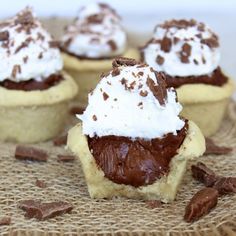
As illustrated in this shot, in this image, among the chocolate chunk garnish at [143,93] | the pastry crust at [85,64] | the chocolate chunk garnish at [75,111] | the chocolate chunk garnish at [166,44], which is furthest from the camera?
the pastry crust at [85,64]

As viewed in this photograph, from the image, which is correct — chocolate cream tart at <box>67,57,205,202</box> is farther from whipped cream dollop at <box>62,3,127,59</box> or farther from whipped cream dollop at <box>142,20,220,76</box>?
whipped cream dollop at <box>62,3,127,59</box>

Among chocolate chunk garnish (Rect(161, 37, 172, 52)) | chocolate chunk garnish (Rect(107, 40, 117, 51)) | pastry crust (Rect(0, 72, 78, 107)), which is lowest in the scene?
chocolate chunk garnish (Rect(107, 40, 117, 51))

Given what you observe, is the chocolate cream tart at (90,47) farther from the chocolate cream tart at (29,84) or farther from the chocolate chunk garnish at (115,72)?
the chocolate chunk garnish at (115,72)

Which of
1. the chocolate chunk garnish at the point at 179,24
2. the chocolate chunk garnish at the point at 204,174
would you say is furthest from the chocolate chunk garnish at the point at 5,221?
the chocolate chunk garnish at the point at 179,24

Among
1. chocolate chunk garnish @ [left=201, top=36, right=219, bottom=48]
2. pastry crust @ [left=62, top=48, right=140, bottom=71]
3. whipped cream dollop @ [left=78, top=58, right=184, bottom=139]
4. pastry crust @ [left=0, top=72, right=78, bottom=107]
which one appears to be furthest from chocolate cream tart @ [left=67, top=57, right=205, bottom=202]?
pastry crust @ [left=62, top=48, right=140, bottom=71]

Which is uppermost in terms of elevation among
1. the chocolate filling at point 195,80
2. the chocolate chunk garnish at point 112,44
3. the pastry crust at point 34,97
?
the chocolate filling at point 195,80

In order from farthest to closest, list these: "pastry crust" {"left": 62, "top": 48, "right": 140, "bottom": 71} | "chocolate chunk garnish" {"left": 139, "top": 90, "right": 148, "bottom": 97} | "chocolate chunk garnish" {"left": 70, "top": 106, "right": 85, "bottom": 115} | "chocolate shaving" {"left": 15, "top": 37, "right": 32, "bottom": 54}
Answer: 1. "pastry crust" {"left": 62, "top": 48, "right": 140, "bottom": 71}
2. "chocolate chunk garnish" {"left": 70, "top": 106, "right": 85, "bottom": 115}
3. "chocolate shaving" {"left": 15, "top": 37, "right": 32, "bottom": 54}
4. "chocolate chunk garnish" {"left": 139, "top": 90, "right": 148, "bottom": 97}

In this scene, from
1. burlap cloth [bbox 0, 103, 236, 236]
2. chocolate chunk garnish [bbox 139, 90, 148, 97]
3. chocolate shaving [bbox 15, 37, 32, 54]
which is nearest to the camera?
burlap cloth [bbox 0, 103, 236, 236]

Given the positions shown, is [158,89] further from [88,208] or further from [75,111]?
[75,111]
